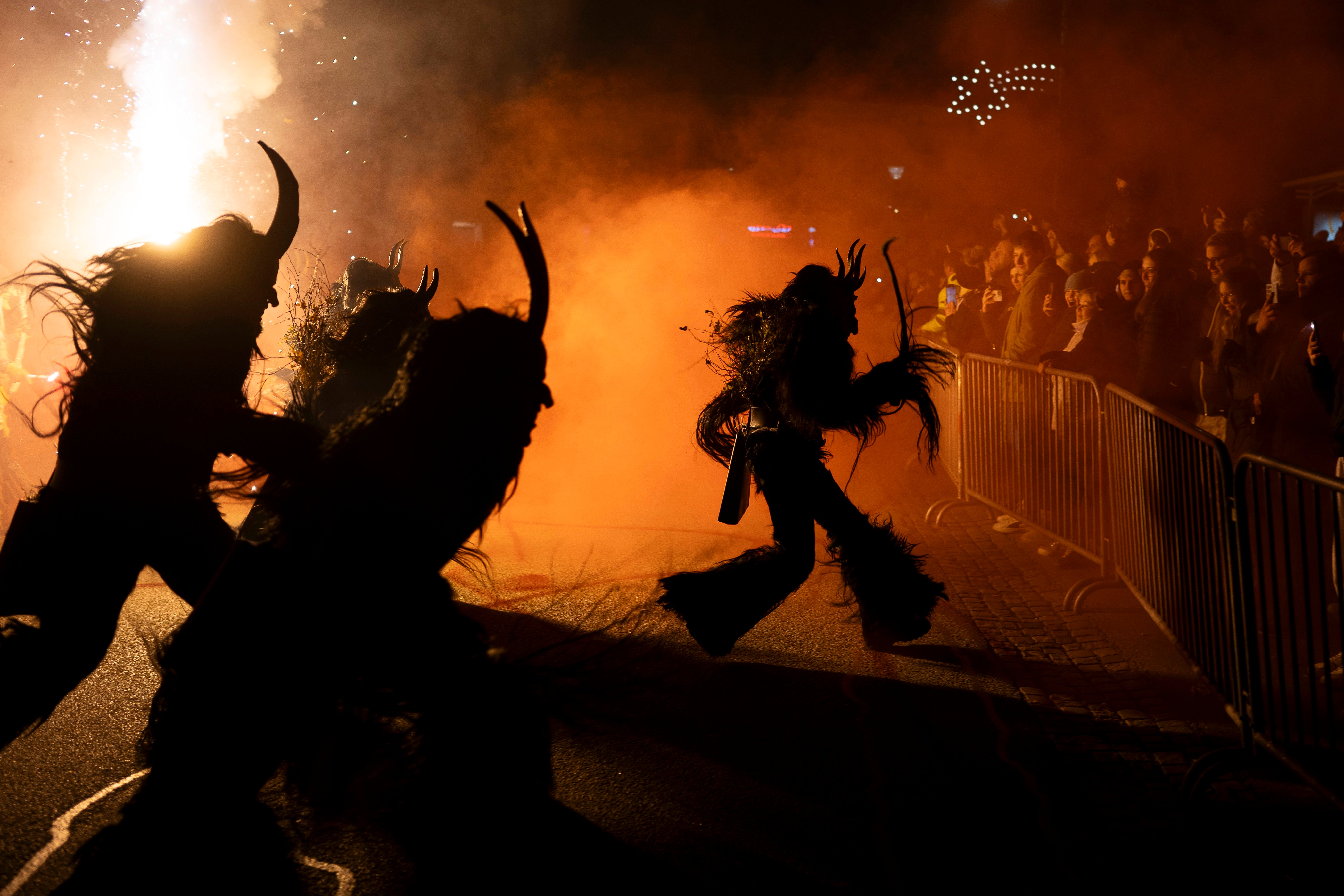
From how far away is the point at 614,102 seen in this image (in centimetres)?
1442

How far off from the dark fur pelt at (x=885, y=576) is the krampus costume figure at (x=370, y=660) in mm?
1979

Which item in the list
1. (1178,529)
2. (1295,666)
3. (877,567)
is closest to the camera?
(1295,666)

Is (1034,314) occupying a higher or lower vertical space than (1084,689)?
higher

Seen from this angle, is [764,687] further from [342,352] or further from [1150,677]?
[342,352]

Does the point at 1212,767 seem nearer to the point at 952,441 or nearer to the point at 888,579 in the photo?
the point at 888,579

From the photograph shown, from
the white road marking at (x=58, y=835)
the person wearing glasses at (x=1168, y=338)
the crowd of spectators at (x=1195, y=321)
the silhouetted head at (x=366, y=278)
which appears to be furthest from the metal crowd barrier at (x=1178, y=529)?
the silhouetted head at (x=366, y=278)

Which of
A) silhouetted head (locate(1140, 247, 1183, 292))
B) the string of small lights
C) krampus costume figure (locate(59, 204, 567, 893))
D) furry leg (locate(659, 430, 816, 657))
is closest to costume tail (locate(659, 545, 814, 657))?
furry leg (locate(659, 430, 816, 657))

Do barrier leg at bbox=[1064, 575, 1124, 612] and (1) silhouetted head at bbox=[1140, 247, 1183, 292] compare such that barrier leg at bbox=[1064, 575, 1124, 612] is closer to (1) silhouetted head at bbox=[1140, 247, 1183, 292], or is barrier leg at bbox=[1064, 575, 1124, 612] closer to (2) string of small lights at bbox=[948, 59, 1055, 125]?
(1) silhouetted head at bbox=[1140, 247, 1183, 292]

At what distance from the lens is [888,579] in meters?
3.94

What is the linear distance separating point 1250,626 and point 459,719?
2551mm

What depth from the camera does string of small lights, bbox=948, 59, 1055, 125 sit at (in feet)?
40.6

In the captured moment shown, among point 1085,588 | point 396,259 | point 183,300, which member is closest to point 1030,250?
point 1085,588

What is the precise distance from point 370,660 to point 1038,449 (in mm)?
4694

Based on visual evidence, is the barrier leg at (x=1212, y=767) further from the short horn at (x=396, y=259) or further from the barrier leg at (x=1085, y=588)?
the short horn at (x=396, y=259)
